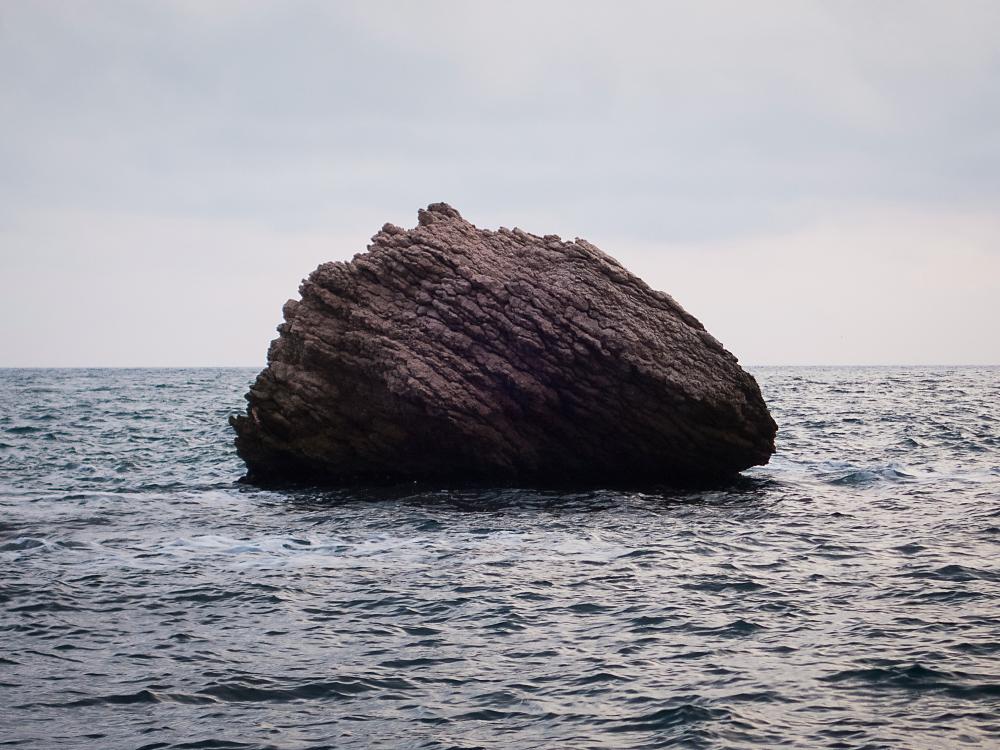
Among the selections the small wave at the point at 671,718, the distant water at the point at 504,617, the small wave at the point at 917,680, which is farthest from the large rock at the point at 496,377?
the small wave at the point at 671,718

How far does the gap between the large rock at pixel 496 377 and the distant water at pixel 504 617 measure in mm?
1592

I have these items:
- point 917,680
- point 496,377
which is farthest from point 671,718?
point 496,377

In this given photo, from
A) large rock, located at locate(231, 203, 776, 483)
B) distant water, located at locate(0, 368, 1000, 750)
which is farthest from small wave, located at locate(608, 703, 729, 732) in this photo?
large rock, located at locate(231, 203, 776, 483)

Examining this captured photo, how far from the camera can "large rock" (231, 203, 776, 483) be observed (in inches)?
894

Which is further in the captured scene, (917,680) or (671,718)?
(917,680)

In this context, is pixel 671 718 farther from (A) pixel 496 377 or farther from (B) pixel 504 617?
(A) pixel 496 377

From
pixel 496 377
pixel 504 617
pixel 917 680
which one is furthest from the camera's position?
pixel 496 377

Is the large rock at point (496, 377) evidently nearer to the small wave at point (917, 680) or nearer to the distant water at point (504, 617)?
the distant water at point (504, 617)

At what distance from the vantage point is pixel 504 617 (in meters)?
12.4

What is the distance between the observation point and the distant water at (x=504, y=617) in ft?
29.2

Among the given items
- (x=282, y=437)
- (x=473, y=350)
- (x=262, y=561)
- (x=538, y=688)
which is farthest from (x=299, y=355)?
(x=538, y=688)

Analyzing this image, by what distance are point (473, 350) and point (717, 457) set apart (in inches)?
278

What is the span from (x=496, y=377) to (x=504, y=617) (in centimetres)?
1124

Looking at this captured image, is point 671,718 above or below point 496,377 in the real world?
below
